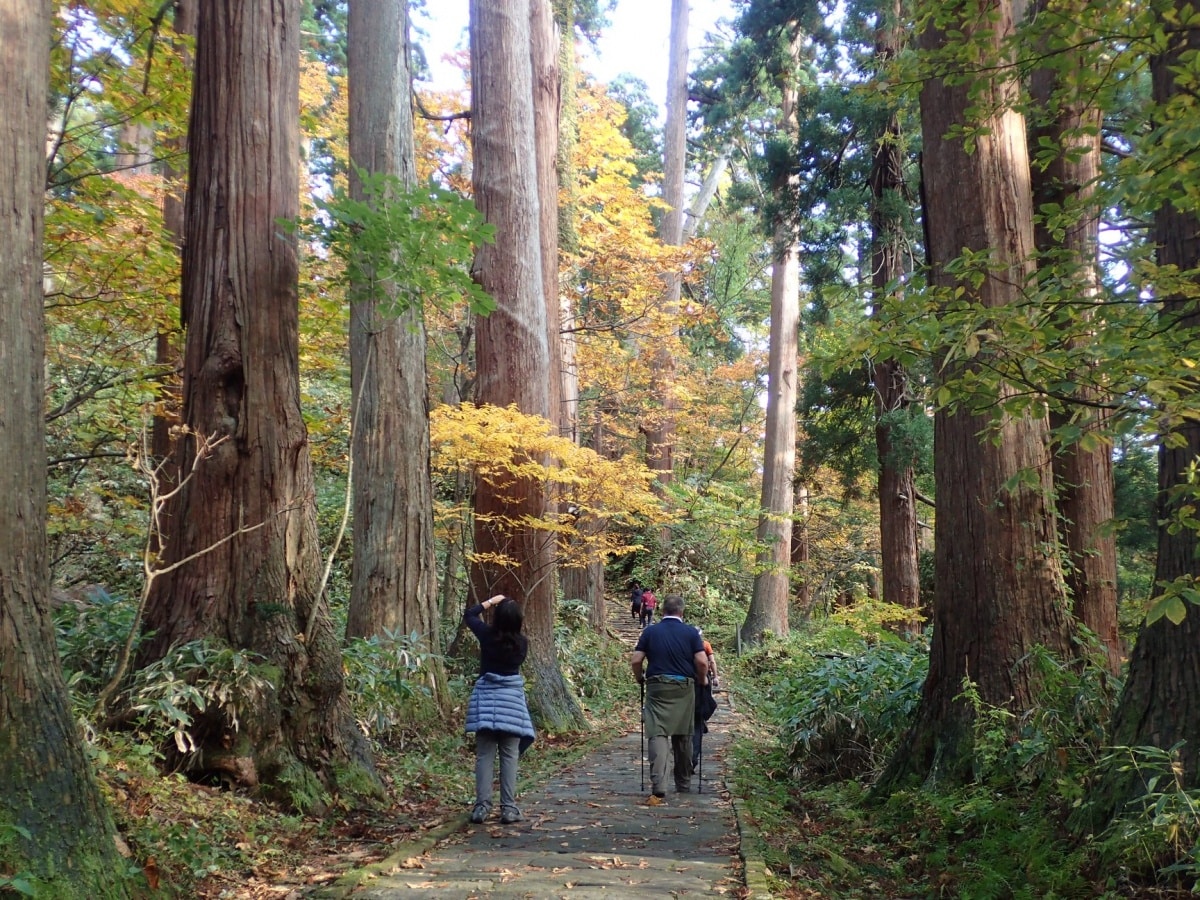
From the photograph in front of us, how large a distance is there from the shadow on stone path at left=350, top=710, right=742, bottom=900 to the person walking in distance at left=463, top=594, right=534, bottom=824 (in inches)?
11.0

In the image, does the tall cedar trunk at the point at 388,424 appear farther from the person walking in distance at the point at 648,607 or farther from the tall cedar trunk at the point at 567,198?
the person walking in distance at the point at 648,607

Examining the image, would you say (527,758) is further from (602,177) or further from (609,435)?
(609,435)

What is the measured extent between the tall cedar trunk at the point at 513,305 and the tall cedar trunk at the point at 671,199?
1041 cm

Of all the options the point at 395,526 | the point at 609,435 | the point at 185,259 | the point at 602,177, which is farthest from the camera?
the point at 609,435

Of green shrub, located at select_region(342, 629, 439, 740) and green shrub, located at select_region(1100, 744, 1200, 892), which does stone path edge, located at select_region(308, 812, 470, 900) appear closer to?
green shrub, located at select_region(342, 629, 439, 740)

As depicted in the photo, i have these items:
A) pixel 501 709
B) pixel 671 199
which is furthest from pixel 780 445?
pixel 501 709

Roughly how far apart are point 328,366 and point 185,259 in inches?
211

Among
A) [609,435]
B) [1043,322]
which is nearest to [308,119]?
[1043,322]

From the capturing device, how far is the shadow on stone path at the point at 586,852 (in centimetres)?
446

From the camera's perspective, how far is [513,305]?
11328 mm

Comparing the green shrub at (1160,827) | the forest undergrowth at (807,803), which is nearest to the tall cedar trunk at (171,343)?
the forest undergrowth at (807,803)

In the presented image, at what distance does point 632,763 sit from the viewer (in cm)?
972

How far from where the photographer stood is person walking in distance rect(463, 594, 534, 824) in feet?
20.5

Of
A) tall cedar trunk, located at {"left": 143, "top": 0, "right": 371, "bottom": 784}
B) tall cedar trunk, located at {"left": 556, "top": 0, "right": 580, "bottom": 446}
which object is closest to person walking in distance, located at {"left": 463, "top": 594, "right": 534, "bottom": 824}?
tall cedar trunk, located at {"left": 143, "top": 0, "right": 371, "bottom": 784}
